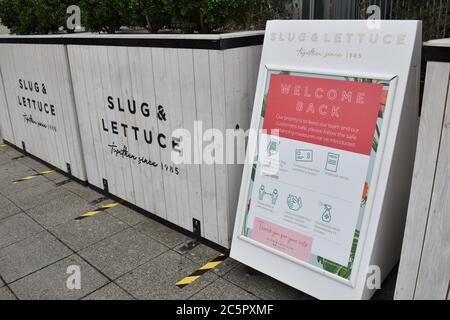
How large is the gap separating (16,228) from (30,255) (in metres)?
0.82

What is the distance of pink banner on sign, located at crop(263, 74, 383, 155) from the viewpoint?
2818 millimetres

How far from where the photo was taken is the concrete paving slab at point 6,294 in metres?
3.67

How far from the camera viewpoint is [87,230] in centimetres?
→ 484

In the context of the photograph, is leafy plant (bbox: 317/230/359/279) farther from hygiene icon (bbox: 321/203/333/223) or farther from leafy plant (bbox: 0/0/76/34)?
leafy plant (bbox: 0/0/76/34)

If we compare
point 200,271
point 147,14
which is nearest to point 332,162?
point 200,271

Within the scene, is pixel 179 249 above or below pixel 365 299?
below

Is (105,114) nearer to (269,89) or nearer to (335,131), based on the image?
(269,89)

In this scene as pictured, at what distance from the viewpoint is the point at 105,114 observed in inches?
204

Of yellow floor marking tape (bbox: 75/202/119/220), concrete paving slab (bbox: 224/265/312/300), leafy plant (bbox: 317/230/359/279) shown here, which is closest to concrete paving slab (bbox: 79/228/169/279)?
yellow floor marking tape (bbox: 75/202/119/220)

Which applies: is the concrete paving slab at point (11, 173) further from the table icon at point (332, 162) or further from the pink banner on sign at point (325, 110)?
the table icon at point (332, 162)

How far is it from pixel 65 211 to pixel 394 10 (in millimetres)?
4771

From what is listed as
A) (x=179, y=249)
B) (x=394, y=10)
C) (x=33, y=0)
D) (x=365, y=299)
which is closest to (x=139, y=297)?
(x=179, y=249)

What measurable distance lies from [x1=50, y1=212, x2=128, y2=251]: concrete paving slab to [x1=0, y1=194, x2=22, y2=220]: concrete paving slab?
939 mm

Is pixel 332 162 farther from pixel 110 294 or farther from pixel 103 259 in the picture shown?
pixel 103 259
